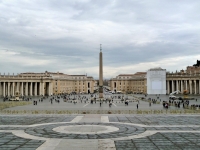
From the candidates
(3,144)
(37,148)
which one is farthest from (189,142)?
(3,144)

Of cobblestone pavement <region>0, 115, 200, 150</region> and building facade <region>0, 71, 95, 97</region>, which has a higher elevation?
building facade <region>0, 71, 95, 97</region>

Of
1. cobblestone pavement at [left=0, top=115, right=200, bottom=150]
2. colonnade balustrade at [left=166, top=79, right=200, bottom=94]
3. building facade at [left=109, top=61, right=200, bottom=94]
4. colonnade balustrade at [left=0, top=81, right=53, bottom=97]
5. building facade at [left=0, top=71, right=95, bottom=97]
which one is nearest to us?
cobblestone pavement at [left=0, top=115, right=200, bottom=150]

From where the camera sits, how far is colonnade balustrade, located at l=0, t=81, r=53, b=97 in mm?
113438

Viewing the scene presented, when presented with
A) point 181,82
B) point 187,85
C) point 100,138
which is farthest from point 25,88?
point 100,138

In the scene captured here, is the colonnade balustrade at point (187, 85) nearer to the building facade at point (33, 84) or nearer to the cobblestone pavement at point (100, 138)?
the building facade at point (33, 84)

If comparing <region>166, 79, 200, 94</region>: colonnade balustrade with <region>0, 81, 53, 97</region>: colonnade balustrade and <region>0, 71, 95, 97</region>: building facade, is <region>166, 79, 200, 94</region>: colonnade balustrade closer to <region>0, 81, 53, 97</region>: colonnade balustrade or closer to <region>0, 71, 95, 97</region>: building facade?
<region>0, 71, 95, 97</region>: building facade

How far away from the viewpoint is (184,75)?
406ft

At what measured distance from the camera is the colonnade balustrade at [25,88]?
11344 centimetres

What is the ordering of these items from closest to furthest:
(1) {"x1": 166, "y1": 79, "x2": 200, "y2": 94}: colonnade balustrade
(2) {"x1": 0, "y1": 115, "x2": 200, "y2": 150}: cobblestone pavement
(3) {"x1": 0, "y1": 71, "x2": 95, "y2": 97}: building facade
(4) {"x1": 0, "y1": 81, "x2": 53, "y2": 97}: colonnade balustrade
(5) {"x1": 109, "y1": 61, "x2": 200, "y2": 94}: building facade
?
(2) {"x1": 0, "y1": 115, "x2": 200, "y2": 150}: cobblestone pavement, (3) {"x1": 0, "y1": 71, "x2": 95, "y2": 97}: building facade, (4) {"x1": 0, "y1": 81, "x2": 53, "y2": 97}: colonnade balustrade, (5) {"x1": 109, "y1": 61, "x2": 200, "y2": 94}: building facade, (1) {"x1": 166, "y1": 79, "x2": 200, "y2": 94}: colonnade balustrade

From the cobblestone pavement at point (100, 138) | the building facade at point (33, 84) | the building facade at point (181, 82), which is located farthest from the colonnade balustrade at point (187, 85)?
the cobblestone pavement at point (100, 138)

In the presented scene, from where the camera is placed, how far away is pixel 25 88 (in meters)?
121

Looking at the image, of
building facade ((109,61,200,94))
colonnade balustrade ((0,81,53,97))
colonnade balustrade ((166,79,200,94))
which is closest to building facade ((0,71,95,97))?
colonnade balustrade ((0,81,53,97))

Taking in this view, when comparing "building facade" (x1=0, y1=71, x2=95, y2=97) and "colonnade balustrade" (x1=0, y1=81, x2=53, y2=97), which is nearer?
"building facade" (x1=0, y1=71, x2=95, y2=97)

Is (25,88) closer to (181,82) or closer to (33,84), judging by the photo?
(33,84)
